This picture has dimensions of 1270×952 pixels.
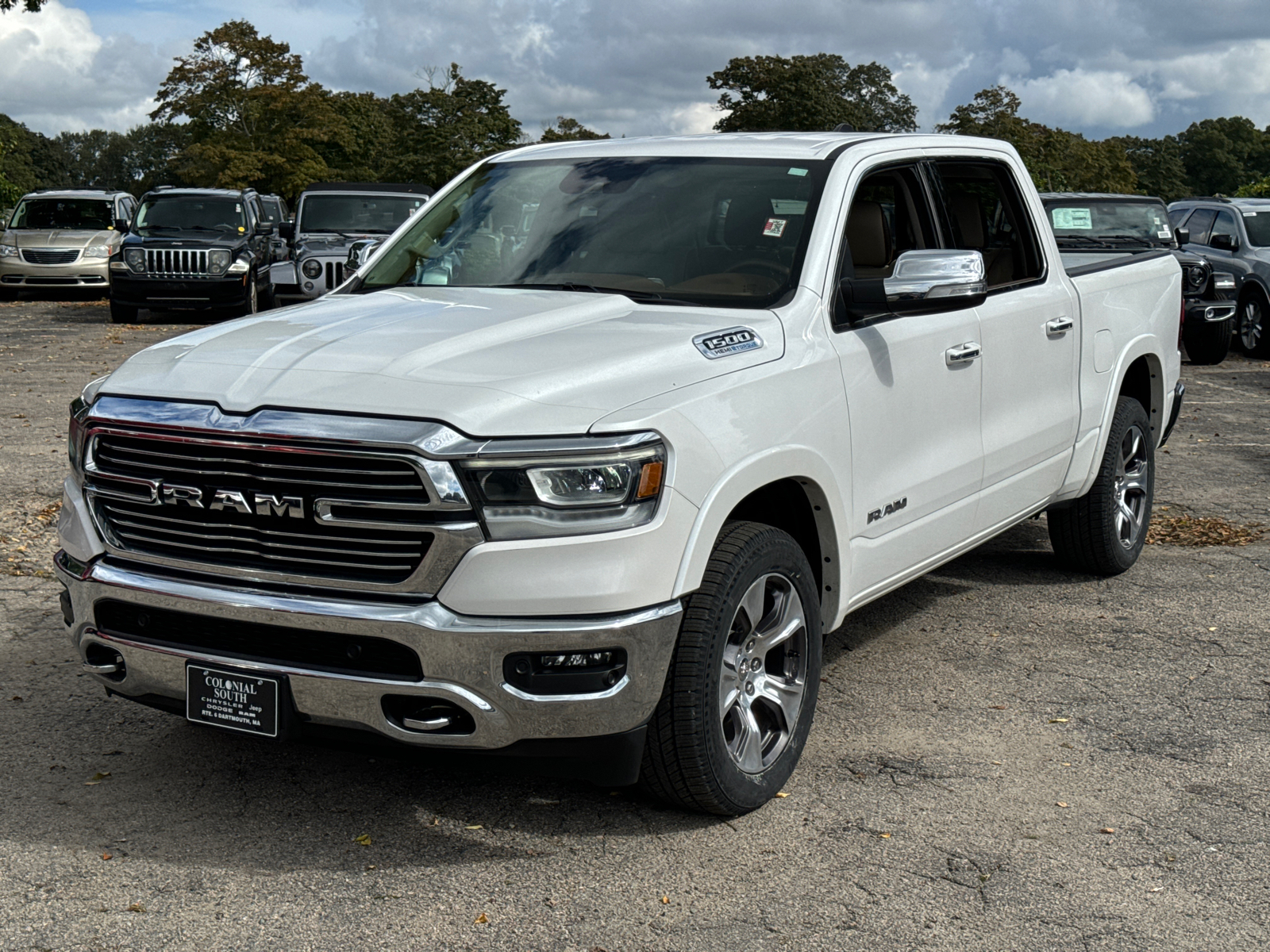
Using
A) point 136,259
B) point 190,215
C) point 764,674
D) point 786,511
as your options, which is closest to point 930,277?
point 786,511

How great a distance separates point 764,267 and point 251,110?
5706cm

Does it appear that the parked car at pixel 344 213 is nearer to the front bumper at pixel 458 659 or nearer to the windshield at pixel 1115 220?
the windshield at pixel 1115 220

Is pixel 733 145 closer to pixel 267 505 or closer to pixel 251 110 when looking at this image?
pixel 267 505

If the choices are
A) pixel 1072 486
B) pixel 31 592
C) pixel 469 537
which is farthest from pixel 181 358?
pixel 1072 486

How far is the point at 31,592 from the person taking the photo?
6.21 meters

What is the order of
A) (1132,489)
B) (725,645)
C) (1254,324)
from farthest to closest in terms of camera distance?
(1254,324) < (1132,489) < (725,645)

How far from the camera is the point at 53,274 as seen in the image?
22703 mm

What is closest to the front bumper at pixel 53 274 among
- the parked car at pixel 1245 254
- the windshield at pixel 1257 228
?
the parked car at pixel 1245 254

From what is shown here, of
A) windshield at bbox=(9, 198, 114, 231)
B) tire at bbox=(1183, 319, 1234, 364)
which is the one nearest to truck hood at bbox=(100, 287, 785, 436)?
tire at bbox=(1183, 319, 1234, 364)

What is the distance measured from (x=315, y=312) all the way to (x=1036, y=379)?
283 cm

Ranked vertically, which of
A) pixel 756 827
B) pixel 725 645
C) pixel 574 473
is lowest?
pixel 756 827

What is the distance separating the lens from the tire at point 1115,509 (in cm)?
637

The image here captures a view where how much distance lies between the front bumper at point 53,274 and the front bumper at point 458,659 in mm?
20978

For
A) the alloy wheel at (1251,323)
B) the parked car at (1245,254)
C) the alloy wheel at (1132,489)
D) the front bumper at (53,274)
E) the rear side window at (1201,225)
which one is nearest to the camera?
the alloy wheel at (1132,489)
